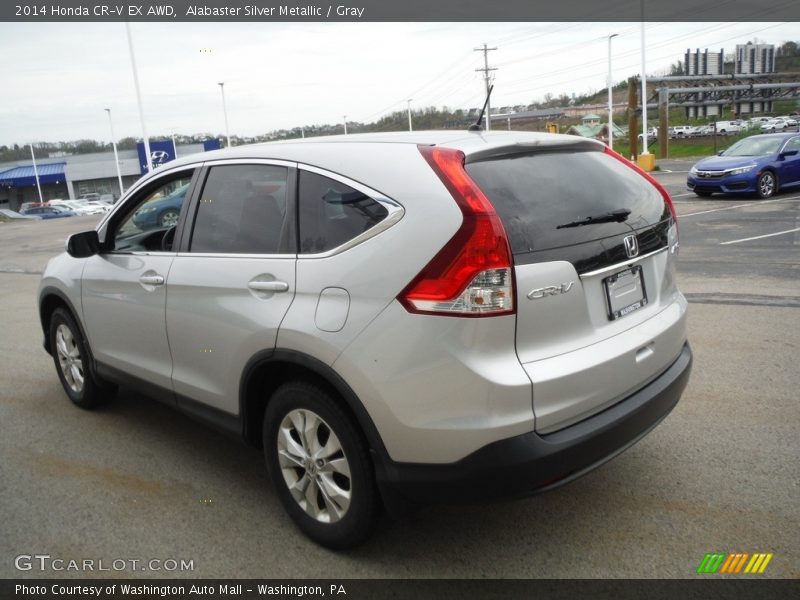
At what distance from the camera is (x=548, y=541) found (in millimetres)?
2926

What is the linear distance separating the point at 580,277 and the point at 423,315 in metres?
0.64

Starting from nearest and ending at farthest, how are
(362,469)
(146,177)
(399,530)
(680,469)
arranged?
(362,469) → (399,530) → (680,469) → (146,177)

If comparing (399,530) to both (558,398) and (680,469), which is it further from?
A: (680,469)

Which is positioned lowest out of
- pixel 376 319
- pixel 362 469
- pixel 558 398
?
pixel 362 469

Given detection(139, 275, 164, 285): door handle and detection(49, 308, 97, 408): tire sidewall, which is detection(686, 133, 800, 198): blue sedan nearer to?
detection(49, 308, 97, 408): tire sidewall

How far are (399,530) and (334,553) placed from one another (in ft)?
1.06

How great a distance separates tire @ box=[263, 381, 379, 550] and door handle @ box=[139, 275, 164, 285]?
3.51ft

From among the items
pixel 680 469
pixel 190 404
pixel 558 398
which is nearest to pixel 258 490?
pixel 190 404

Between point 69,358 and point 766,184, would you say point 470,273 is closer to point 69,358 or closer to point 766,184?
point 69,358

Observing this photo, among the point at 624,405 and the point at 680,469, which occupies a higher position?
the point at 624,405

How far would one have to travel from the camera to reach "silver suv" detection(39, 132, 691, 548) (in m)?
2.40

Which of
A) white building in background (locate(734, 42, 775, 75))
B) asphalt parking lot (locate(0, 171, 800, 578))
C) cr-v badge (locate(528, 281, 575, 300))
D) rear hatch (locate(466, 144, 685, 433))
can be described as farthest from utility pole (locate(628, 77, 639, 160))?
white building in background (locate(734, 42, 775, 75))

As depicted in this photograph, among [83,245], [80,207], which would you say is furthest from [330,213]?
[80,207]

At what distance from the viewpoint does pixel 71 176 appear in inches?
2729
